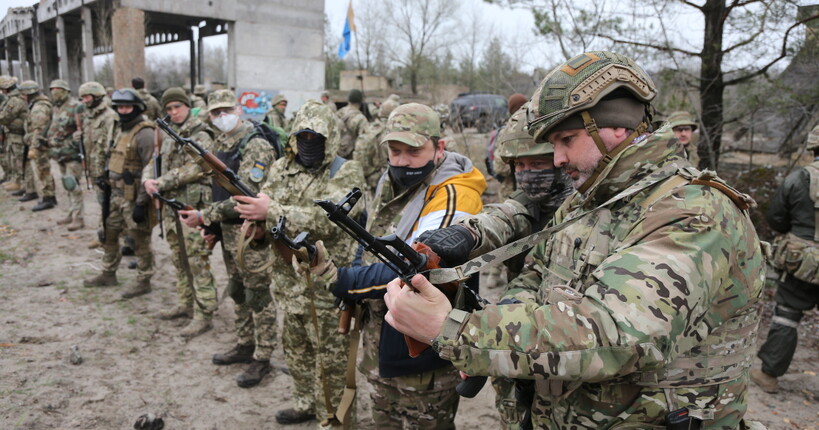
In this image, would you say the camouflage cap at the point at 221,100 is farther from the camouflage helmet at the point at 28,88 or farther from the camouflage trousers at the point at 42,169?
the camouflage helmet at the point at 28,88

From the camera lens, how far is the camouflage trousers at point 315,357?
378cm

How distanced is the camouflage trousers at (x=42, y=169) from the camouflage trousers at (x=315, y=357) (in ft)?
29.1

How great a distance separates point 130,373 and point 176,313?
1.31 m

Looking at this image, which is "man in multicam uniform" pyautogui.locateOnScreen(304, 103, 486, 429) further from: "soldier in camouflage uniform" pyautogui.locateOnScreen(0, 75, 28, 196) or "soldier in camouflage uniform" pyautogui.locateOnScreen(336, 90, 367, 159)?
"soldier in camouflage uniform" pyautogui.locateOnScreen(0, 75, 28, 196)

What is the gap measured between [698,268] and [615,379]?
0.44 m

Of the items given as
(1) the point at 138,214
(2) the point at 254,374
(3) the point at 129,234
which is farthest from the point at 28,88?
(2) the point at 254,374

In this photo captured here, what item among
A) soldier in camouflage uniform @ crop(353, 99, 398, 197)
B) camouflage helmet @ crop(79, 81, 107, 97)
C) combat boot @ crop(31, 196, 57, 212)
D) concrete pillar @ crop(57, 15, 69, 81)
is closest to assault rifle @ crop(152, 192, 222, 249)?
camouflage helmet @ crop(79, 81, 107, 97)

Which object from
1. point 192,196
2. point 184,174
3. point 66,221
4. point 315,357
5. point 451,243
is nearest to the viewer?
point 451,243

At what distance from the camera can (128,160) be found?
21.1ft

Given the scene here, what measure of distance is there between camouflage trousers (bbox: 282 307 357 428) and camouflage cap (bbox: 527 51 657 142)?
8.09 ft

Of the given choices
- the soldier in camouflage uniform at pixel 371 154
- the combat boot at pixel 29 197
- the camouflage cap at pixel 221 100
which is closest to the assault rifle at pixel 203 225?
the camouflage cap at pixel 221 100

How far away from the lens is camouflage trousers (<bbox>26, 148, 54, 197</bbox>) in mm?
10000

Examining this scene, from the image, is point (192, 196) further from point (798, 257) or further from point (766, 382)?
point (766, 382)

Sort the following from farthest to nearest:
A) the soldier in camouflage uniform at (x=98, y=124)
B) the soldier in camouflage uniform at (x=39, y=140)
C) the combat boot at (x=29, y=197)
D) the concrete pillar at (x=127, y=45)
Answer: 1. the concrete pillar at (x=127, y=45)
2. the combat boot at (x=29, y=197)
3. the soldier in camouflage uniform at (x=39, y=140)
4. the soldier in camouflage uniform at (x=98, y=124)
